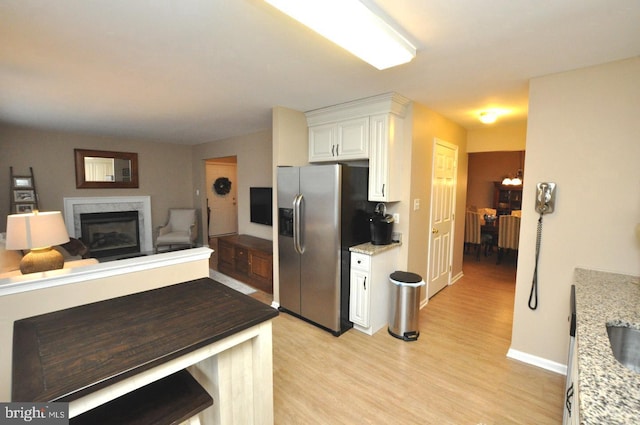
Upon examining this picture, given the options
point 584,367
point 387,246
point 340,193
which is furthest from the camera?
point 387,246

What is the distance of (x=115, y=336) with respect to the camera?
113 cm

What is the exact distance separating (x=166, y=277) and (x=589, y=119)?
10.8ft

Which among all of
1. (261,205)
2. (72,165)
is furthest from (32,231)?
(72,165)

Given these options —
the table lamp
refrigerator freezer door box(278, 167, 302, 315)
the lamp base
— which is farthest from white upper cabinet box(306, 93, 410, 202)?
the lamp base

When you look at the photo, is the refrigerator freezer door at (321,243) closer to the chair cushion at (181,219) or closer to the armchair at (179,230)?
the armchair at (179,230)

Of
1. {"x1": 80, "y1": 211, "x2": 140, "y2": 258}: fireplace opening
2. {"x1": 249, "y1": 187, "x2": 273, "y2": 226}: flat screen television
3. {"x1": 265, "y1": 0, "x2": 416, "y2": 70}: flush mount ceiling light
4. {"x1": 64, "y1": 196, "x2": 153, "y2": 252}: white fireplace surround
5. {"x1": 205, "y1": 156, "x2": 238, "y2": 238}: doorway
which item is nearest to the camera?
{"x1": 265, "y1": 0, "x2": 416, "y2": 70}: flush mount ceiling light

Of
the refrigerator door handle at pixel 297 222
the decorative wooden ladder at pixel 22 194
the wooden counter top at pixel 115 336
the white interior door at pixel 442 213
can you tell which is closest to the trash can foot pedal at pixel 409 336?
the white interior door at pixel 442 213

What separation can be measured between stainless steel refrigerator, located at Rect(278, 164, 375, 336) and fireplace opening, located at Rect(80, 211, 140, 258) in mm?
4444

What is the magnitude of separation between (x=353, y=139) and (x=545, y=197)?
71.2 inches

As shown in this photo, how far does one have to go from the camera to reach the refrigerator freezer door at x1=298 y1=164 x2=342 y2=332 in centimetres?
278

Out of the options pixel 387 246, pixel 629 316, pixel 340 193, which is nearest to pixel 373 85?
pixel 340 193

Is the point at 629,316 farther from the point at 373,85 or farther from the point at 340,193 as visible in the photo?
the point at 373,85

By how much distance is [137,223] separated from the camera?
605cm

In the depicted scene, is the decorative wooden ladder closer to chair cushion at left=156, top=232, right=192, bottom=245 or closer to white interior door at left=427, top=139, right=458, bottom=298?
chair cushion at left=156, top=232, right=192, bottom=245
